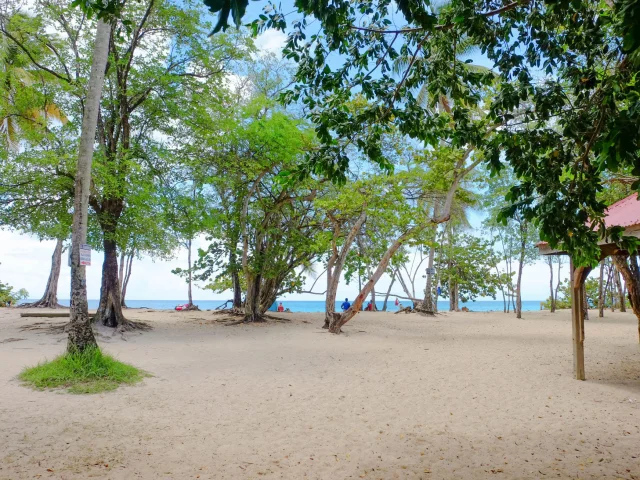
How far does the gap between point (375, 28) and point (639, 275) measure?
9.22 metres

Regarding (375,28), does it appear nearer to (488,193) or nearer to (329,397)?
(329,397)

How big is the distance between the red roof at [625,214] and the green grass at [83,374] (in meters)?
7.09

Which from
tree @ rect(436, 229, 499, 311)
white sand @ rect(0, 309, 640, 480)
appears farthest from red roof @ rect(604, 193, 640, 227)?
tree @ rect(436, 229, 499, 311)

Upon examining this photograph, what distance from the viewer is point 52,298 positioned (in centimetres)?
2022

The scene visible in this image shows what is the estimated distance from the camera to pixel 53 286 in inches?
807

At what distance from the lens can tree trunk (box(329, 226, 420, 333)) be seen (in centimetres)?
1278

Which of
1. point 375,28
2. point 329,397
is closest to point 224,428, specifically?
point 329,397

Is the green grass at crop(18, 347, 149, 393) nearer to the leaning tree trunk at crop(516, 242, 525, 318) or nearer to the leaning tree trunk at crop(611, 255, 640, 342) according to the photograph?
the leaning tree trunk at crop(611, 255, 640, 342)

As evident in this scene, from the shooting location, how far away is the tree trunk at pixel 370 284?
Result: 12781mm

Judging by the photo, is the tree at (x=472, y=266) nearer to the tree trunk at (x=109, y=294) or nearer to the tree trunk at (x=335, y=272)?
the tree trunk at (x=335, y=272)

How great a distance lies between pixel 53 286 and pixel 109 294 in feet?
34.8

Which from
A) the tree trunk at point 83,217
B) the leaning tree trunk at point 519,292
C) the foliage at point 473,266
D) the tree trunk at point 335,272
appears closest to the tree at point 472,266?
the foliage at point 473,266

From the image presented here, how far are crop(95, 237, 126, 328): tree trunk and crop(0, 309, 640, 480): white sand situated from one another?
190cm

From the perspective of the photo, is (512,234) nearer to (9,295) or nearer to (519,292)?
(519,292)
